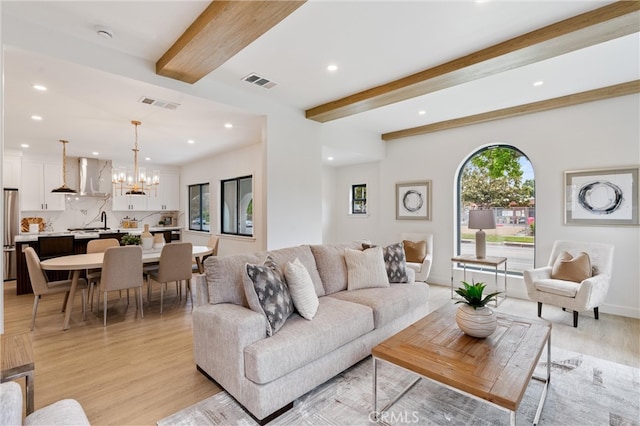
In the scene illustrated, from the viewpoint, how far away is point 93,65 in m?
2.75

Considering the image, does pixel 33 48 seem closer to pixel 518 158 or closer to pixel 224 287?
pixel 224 287

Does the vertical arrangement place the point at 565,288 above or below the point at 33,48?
below

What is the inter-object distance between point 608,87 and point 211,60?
15.1 feet

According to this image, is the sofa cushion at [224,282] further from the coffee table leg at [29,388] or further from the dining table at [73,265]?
the dining table at [73,265]

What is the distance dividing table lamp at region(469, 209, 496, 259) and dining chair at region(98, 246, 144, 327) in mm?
4578

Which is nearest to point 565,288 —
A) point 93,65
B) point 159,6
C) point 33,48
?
point 159,6

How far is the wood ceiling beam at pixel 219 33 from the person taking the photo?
2.09m

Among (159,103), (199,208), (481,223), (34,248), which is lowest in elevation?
(34,248)

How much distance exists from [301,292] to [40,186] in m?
7.38

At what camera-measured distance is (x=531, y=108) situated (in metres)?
4.30

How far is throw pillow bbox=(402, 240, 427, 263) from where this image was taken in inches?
203

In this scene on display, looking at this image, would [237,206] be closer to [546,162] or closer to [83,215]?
[83,215]

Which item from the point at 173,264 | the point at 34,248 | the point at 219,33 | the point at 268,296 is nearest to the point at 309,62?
the point at 219,33

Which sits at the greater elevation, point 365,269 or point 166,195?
point 166,195
